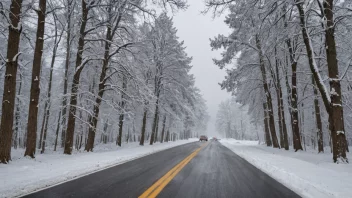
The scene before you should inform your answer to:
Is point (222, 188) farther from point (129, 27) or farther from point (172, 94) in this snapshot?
point (172, 94)

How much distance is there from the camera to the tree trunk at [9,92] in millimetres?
8562

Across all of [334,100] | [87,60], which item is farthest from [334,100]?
[87,60]

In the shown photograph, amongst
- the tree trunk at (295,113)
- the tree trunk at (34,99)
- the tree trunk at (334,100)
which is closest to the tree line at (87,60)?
the tree trunk at (34,99)

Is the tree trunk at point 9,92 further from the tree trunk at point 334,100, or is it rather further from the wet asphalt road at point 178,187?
the tree trunk at point 334,100

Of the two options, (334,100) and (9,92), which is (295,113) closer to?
(334,100)

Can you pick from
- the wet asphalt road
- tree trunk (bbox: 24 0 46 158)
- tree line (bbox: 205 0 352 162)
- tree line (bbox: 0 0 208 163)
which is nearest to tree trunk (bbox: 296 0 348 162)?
tree line (bbox: 205 0 352 162)

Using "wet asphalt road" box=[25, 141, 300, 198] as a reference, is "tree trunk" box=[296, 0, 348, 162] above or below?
above

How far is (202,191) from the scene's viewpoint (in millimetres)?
5355

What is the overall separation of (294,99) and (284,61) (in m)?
4.31

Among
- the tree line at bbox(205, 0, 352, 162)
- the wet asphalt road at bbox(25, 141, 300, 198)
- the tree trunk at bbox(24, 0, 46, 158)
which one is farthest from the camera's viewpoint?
the tree trunk at bbox(24, 0, 46, 158)

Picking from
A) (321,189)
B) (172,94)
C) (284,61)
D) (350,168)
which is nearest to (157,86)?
(172,94)

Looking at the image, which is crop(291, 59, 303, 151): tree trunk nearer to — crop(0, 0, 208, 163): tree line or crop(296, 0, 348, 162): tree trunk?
crop(296, 0, 348, 162): tree trunk

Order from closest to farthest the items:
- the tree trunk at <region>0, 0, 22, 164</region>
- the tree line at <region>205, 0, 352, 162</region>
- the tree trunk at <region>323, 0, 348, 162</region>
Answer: the tree trunk at <region>0, 0, 22, 164</region> < the tree trunk at <region>323, 0, 348, 162</region> < the tree line at <region>205, 0, 352, 162</region>

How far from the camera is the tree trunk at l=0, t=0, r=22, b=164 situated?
856cm
